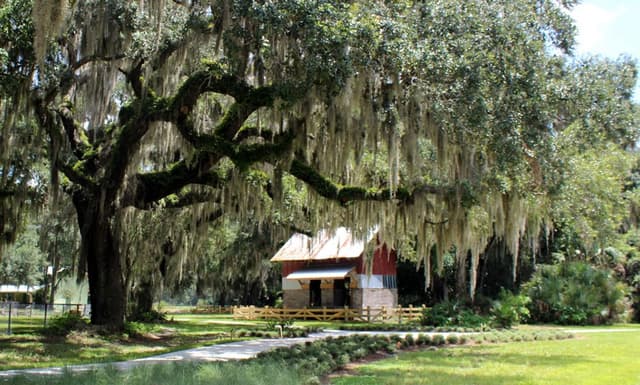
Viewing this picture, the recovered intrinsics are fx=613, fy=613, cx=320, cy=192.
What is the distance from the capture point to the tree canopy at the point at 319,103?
1048 cm

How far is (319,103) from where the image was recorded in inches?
462

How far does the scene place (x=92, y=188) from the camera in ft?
49.9

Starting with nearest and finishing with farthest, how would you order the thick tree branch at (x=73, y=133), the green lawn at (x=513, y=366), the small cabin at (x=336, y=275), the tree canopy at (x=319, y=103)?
1. the green lawn at (x=513, y=366)
2. the tree canopy at (x=319, y=103)
3. the thick tree branch at (x=73, y=133)
4. the small cabin at (x=336, y=275)

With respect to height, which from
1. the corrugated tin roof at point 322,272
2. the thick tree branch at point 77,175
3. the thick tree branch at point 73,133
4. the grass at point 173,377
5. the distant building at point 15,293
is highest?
the thick tree branch at point 73,133

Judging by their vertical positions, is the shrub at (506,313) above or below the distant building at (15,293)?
above

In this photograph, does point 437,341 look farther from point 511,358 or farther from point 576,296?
point 576,296

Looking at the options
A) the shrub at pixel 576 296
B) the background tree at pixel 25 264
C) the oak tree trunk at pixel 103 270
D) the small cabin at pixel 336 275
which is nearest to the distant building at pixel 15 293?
the background tree at pixel 25 264

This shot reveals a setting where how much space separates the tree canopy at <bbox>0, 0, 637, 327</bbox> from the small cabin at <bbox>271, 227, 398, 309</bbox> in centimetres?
1533

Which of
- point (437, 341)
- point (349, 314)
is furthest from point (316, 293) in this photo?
point (437, 341)

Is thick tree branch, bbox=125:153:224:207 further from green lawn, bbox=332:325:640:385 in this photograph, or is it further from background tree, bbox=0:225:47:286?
background tree, bbox=0:225:47:286

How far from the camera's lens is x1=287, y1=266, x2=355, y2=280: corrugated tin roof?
31475 millimetres

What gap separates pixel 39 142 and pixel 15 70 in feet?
13.1

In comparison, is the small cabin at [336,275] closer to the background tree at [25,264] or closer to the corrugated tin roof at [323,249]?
the corrugated tin roof at [323,249]

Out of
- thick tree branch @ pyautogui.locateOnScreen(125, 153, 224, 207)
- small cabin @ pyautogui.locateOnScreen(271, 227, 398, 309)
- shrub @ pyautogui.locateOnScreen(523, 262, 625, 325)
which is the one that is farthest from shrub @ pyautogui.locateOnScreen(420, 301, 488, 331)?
thick tree branch @ pyautogui.locateOnScreen(125, 153, 224, 207)
